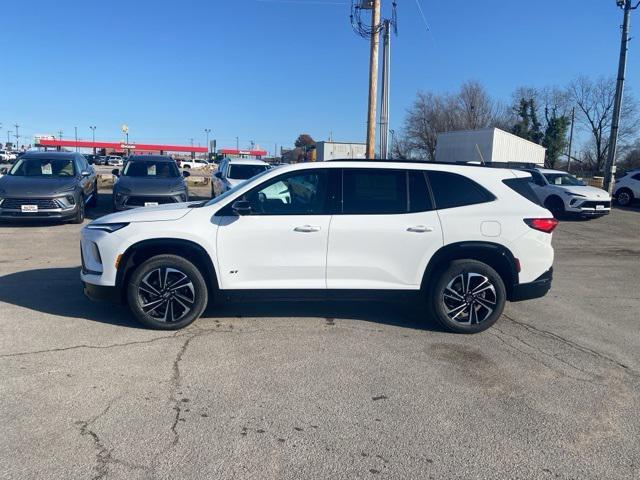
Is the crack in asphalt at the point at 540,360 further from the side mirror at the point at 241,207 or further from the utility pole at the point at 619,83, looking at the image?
the utility pole at the point at 619,83

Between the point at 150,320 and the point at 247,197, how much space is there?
158cm

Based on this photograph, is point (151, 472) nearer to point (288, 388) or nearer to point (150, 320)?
point (288, 388)

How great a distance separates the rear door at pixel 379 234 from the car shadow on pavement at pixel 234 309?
1.12ft

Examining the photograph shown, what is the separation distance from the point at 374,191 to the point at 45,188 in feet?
31.0

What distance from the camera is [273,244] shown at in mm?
5238

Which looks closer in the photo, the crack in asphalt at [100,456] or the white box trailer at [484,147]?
the crack in asphalt at [100,456]

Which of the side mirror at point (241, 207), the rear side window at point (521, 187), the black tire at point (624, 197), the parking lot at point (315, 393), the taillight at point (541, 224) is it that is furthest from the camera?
the black tire at point (624, 197)

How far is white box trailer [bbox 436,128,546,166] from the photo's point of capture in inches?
1247

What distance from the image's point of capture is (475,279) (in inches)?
213

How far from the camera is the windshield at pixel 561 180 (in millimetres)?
18062

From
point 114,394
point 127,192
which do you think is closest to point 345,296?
point 114,394

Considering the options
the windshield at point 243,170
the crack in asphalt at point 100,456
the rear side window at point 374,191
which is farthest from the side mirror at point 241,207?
the windshield at point 243,170

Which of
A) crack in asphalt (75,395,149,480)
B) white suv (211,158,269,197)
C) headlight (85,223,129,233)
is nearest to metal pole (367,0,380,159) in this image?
white suv (211,158,269,197)

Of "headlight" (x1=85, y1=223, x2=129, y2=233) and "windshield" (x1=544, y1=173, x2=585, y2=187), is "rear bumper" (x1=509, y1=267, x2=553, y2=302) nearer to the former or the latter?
"headlight" (x1=85, y1=223, x2=129, y2=233)
